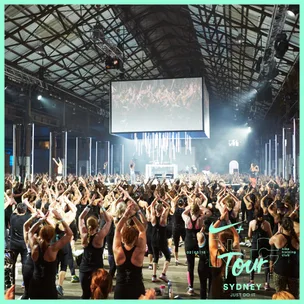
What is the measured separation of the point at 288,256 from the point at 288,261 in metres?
0.07

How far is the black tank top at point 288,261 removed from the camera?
187 inches

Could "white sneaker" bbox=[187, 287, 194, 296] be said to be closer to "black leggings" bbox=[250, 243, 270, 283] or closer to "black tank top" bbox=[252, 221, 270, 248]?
"black leggings" bbox=[250, 243, 270, 283]

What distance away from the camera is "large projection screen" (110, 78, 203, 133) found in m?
15.0

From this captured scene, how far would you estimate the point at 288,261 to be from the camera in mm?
4766

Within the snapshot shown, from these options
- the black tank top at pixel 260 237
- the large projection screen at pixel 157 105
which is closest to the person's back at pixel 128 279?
the black tank top at pixel 260 237

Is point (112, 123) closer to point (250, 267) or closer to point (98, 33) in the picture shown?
point (98, 33)

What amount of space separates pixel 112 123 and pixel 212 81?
12236 millimetres

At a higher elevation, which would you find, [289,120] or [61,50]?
[61,50]

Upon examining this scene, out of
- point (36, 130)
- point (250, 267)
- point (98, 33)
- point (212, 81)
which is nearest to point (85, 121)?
point (36, 130)

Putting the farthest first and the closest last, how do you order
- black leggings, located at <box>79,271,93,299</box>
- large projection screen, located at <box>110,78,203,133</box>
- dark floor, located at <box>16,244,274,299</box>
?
1. large projection screen, located at <box>110,78,203,133</box>
2. dark floor, located at <box>16,244,274,299</box>
3. black leggings, located at <box>79,271,93,299</box>

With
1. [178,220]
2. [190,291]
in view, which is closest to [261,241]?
[190,291]

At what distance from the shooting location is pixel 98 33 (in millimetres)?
12344

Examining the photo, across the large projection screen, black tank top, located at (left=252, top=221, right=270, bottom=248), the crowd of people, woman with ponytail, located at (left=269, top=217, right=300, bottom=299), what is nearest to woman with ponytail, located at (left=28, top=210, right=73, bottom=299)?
the crowd of people

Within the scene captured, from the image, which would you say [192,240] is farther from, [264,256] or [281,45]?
[281,45]
